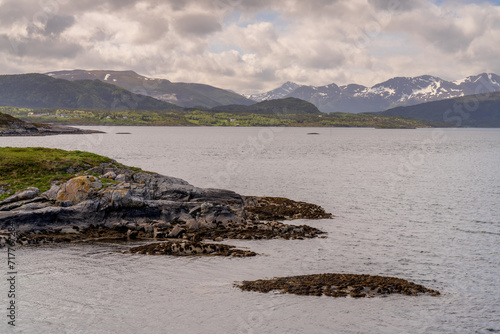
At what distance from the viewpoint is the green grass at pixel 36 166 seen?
43994 mm

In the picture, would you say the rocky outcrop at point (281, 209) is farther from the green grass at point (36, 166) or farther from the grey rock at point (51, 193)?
the green grass at point (36, 166)

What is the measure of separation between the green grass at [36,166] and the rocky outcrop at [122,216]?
3449 mm

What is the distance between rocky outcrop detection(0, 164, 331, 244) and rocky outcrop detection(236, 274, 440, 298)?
36.1 feet

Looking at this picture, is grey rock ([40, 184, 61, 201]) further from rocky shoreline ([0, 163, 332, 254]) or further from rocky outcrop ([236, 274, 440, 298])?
rocky outcrop ([236, 274, 440, 298])

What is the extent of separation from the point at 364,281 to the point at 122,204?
25.0 meters

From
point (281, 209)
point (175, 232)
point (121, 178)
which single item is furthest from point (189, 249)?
point (121, 178)

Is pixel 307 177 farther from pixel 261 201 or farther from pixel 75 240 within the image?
pixel 75 240

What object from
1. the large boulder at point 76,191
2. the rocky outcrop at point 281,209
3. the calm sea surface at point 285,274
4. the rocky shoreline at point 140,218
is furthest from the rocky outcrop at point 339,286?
the large boulder at point 76,191

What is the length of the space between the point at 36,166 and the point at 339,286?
4071 centimetres

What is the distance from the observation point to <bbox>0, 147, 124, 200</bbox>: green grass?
144ft

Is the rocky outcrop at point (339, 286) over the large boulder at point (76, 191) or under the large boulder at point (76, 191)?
under

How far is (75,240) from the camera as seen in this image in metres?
35.1

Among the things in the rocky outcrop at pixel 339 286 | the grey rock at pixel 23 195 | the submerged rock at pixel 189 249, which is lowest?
the submerged rock at pixel 189 249

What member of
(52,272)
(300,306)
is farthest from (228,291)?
(52,272)
